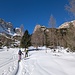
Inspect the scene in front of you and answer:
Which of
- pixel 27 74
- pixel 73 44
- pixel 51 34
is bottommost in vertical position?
pixel 27 74

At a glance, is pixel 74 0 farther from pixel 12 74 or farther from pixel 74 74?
pixel 12 74

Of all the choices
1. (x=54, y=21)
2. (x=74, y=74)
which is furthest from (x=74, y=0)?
(x=54, y=21)

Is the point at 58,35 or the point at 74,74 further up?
the point at 58,35

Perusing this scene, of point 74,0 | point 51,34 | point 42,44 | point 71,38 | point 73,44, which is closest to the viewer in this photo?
point 74,0

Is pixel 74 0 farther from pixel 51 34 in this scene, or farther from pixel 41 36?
pixel 41 36

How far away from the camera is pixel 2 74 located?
10.9 m

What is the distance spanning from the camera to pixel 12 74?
10953mm

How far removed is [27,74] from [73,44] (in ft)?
89.0

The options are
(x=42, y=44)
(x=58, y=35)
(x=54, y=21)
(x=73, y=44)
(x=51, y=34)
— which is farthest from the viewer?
(x=42, y=44)

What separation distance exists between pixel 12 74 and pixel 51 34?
2609 inches

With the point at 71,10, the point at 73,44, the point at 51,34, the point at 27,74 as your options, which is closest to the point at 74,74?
the point at 27,74

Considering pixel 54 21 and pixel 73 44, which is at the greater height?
pixel 54 21

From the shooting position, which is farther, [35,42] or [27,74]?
[35,42]

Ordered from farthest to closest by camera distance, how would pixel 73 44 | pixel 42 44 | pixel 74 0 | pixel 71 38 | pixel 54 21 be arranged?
pixel 42 44
pixel 54 21
pixel 71 38
pixel 73 44
pixel 74 0
